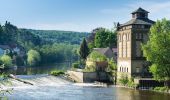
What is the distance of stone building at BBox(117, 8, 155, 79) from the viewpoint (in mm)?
75875

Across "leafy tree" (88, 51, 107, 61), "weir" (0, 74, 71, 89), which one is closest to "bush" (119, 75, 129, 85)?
"weir" (0, 74, 71, 89)

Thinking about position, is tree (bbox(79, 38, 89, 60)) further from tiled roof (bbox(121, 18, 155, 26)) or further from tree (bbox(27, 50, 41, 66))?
tree (bbox(27, 50, 41, 66))

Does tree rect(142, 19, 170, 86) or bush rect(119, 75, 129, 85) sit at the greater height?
tree rect(142, 19, 170, 86)

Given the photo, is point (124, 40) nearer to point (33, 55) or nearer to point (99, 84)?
point (99, 84)

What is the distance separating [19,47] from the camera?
195 meters

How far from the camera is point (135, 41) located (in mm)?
76875

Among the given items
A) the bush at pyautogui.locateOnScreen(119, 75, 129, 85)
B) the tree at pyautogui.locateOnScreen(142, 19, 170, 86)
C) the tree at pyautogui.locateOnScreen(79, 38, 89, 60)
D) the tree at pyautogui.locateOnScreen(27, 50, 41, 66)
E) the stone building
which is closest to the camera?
the tree at pyautogui.locateOnScreen(142, 19, 170, 86)

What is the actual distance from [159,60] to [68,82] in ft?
80.4

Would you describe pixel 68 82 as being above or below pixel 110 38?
below

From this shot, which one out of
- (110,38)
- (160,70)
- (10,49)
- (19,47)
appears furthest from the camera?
(19,47)

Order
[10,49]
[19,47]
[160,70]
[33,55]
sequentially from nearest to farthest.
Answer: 1. [160,70]
2. [33,55]
3. [10,49]
4. [19,47]

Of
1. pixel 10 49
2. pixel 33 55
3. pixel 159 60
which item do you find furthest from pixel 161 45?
pixel 10 49

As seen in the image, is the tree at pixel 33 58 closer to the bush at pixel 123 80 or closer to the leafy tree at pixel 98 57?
the leafy tree at pixel 98 57

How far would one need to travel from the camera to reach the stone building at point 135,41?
7588 centimetres
